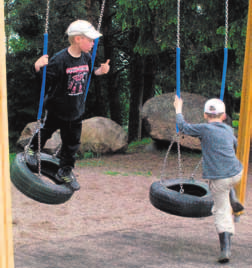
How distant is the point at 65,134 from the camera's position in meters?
4.05

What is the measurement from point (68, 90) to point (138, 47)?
7.97 m

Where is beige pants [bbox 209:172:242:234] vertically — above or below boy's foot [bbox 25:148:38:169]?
below

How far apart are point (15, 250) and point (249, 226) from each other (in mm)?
Answer: 3028

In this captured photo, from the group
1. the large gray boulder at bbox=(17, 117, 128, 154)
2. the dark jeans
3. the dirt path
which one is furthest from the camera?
the large gray boulder at bbox=(17, 117, 128, 154)

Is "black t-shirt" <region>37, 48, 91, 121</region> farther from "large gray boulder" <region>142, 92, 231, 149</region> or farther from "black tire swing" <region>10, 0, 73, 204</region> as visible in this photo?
"large gray boulder" <region>142, 92, 231, 149</region>

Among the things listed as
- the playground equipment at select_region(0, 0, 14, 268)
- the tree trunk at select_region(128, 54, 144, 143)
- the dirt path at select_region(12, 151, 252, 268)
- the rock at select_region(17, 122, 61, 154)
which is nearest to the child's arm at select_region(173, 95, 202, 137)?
the dirt path at select_region(12, 151, 252, 268)

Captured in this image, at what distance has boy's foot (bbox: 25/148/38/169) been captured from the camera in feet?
12.9

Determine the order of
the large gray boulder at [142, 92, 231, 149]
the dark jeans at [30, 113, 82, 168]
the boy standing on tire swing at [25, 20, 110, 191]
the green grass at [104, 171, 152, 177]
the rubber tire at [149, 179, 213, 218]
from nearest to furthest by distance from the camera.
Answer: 1. the boy standing on tire swing at [25, 20, 110, 191]
2. the rubber tire at [149, 179, 213, 218]
3. the dark jeans at [30, 113, 82, 168]
4. the green grass at [104, 171, 152, 177]
5. the large gray boulder at [142, 92, 231, 149]

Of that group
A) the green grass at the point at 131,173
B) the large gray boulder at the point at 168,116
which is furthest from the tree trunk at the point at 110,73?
the green grass at the point at 131,173

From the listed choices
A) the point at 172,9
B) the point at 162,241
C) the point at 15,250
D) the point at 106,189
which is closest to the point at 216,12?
the point at 172,9

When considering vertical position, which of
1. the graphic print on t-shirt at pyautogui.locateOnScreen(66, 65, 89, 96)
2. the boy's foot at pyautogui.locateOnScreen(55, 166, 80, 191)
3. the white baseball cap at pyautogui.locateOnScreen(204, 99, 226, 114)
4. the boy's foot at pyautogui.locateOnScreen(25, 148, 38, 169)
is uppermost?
the graphic print on t-shirt at pyautogui.locateOnScreen(66, 65, 89, 96)

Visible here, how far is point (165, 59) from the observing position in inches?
590

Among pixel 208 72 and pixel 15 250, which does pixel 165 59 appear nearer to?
pixel 208 72

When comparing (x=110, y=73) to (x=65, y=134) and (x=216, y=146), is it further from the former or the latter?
(x=216, y=146)
